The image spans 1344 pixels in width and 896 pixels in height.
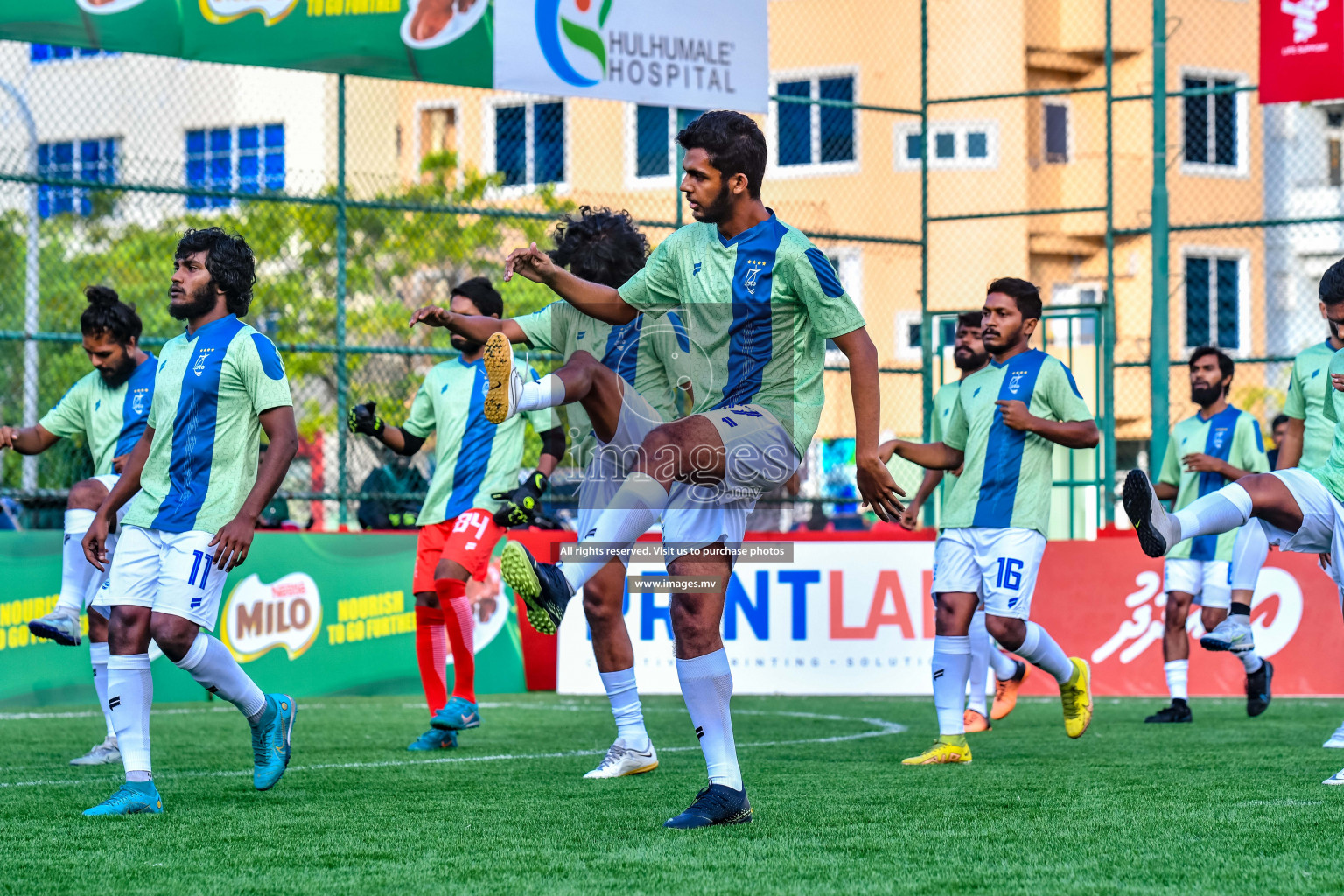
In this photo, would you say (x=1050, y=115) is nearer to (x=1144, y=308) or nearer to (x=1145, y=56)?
(x=1145, y=56)

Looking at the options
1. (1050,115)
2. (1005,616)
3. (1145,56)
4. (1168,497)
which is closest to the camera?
(1005,616)

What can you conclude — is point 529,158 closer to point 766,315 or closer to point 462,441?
point 462,441

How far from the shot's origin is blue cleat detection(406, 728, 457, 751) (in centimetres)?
830

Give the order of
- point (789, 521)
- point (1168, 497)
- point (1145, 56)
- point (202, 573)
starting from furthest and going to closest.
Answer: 1. point (1145, 56)
2. point (789, 521)
3. point (1168, 497)
4. point (202, 573)

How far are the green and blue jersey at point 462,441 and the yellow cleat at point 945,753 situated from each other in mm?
2565

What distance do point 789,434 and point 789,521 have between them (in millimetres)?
8954

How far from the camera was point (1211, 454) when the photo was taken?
1114 cm

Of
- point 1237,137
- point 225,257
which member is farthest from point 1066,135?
point 225,257

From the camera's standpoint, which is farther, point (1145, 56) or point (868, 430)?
point (1145, 56)

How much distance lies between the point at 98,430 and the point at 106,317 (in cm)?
60

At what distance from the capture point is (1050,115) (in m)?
28.9

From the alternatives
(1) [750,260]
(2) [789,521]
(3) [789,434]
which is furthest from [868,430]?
(2) [789,521]

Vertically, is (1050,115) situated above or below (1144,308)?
above

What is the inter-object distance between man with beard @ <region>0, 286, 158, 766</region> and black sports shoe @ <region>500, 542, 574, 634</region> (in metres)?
2.91
